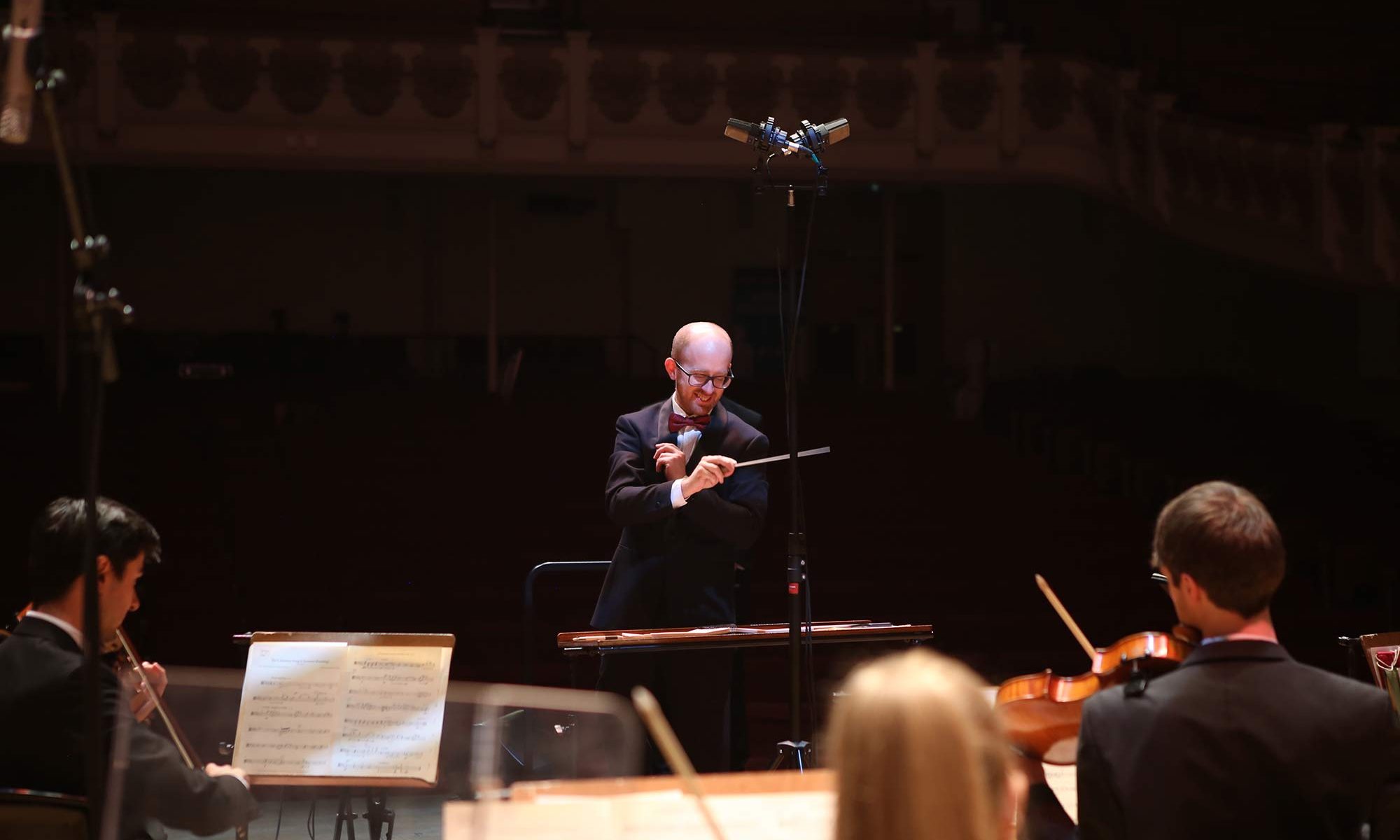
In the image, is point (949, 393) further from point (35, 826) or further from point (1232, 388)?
point (35, 826)

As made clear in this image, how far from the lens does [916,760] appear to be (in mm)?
1198

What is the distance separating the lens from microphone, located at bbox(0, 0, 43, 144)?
1.79m

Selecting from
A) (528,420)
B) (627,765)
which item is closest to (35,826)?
(627,765)

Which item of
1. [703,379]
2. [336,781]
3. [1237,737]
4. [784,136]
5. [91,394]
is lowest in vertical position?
[336,781]

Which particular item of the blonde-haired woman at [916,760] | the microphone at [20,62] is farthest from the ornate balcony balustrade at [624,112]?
the blonde-haired woman at [916,760]

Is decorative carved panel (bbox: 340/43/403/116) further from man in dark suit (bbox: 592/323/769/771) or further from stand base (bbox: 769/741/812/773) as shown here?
stand base (bbox: 769/741/812/773)

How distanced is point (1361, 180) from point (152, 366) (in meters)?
11.2

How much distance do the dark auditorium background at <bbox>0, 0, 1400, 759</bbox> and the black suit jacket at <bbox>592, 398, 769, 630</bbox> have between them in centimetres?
253

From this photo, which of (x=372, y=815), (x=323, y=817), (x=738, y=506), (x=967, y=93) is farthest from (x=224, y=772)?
(x=967, y=93)

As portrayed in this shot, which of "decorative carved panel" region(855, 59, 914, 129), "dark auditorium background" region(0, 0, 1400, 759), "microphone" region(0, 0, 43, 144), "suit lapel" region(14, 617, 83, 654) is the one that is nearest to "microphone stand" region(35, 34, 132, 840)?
"microphone" region(0, 0, 43, 144)

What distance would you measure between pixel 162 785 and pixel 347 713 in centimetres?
55

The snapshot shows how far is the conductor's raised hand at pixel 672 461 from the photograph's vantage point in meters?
3.90

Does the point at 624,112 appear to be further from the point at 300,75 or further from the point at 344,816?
the point at 344,816

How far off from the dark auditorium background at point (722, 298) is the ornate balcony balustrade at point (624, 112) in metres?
0.04
